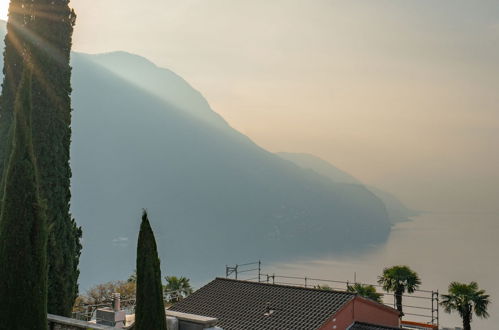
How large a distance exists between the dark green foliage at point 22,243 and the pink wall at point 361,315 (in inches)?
641

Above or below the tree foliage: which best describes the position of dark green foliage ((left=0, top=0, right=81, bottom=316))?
above

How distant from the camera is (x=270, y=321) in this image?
26.2 metres

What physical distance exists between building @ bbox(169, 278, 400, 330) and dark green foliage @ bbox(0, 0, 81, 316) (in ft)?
34.1

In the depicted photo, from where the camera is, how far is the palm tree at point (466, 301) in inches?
1468

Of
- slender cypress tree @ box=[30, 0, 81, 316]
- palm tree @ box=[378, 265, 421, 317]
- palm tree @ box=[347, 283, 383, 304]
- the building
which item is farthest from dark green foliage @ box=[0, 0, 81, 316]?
palm tree @ box=[378, 265, 421, 317]

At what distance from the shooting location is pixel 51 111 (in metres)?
20.2

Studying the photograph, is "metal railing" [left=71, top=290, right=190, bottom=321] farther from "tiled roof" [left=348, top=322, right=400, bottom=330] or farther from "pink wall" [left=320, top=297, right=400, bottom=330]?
"tiled roof" [left=348, top=322, right=400, bottom=330]

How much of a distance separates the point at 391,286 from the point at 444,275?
539ft

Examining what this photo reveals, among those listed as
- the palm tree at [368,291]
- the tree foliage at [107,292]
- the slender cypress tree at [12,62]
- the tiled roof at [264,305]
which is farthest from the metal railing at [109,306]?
the palm tree at [368,291]

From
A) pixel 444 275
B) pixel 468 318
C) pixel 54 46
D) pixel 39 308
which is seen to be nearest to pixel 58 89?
pixel 54 46

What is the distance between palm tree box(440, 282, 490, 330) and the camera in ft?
122

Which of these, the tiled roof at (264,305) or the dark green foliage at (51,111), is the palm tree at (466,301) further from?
the dark green foliage at (51,111)

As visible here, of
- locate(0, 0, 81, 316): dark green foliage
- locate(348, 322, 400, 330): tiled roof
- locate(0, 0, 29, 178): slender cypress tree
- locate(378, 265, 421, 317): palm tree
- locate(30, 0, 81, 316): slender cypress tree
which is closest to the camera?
locate(30, 0, 81, 316): slender cypress tree

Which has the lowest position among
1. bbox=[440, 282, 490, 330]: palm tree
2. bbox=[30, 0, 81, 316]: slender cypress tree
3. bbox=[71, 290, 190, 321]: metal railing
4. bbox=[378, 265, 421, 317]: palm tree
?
bbox=[71, 290, 190, 321]: metal railing
